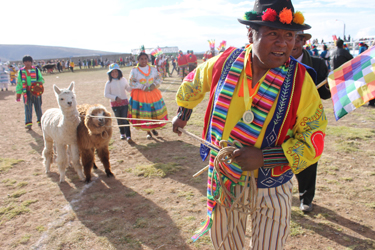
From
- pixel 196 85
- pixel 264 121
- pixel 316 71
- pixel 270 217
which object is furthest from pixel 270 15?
pixel 316 71

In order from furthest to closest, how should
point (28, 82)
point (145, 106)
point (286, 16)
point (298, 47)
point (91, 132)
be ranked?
point (28, 82), point (145, 106), point (91, 132), point (298, 47), point (286, 16)

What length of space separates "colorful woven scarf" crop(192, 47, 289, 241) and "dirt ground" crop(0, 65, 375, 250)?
1.37 m

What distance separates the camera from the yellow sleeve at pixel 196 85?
205 centimetres

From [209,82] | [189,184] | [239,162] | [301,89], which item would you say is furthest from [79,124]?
[301,89]

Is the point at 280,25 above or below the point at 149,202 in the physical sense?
above

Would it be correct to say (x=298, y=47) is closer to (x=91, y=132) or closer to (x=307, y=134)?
(x=307, y=134)

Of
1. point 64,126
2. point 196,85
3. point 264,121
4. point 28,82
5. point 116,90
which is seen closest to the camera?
point 264,121

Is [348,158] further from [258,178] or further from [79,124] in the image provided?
[79,124]

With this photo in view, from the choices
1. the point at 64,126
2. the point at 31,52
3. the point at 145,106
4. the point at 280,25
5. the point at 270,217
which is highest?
the point at 31,52

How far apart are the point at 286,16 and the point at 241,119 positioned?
68cm

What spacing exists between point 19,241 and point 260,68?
338 cm

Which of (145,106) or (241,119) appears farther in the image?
(145,106)

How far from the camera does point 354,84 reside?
1.91 metres

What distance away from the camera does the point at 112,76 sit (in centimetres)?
637
